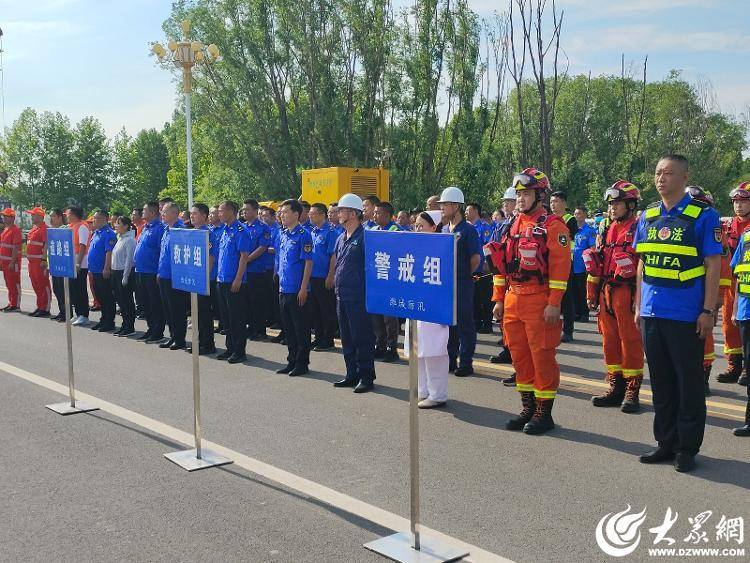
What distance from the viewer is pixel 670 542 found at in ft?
13.3

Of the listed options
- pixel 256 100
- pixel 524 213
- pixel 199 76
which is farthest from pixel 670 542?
pixel 199 76

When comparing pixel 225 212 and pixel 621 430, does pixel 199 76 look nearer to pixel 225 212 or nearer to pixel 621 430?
pixel 225 212

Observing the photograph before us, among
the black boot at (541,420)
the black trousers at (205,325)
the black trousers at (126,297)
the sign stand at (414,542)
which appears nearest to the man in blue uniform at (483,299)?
the black trousers at (205,325)

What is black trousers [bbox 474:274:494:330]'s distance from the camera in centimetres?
1202

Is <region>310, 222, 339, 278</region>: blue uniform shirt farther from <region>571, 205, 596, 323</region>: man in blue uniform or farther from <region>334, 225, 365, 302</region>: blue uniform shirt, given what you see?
<region>571, 205, 596, 323</region>: man in blue uniform

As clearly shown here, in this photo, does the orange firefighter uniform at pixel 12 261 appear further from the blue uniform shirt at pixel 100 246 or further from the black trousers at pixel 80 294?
the blue uniform shirt at pixel 100 246

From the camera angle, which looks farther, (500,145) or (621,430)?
(500,145)

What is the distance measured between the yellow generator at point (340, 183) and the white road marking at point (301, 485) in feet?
35.9

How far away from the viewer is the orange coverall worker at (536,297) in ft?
19.9

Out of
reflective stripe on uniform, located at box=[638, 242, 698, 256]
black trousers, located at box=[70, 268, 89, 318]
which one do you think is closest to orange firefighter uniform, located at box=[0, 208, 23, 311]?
black trousers, located at box=[70, 268, 89, 318]

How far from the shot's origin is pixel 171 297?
1075cm

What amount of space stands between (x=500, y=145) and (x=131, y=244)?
23712 millimetres

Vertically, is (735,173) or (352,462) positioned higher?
(735,173)

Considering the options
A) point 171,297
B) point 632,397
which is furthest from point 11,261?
point 632,397
